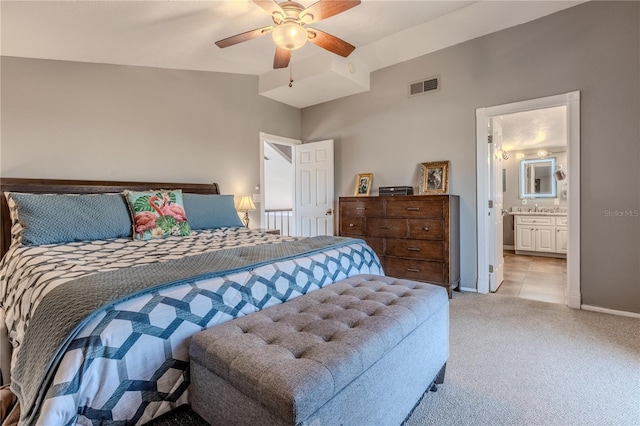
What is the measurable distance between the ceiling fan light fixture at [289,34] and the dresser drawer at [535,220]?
5.64 metres

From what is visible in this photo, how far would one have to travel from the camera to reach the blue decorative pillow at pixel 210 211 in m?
3.19

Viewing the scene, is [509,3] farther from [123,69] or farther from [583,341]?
[123,69]

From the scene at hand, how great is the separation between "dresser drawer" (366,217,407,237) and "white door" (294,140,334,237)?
3.20ft

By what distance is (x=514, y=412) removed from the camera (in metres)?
1.57

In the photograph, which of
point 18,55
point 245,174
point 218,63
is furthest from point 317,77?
point 18,55

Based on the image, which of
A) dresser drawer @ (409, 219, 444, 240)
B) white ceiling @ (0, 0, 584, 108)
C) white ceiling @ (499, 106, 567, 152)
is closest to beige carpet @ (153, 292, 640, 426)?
dresser drawer @ (409, 219, 444, 240)

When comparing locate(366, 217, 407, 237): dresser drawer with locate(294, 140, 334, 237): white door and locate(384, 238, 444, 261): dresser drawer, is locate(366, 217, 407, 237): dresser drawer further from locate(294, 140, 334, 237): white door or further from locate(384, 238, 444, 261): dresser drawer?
locate(294, 140, 334, 237): white door

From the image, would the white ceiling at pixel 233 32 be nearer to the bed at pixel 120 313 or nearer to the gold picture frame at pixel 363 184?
the gold picture frame at pixel 363 184

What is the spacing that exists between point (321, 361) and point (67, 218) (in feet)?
7.91

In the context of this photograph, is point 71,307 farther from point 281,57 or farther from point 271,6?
point 281,57

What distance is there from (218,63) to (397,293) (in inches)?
137

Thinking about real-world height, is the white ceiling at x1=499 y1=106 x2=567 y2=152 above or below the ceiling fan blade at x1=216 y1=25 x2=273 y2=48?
below

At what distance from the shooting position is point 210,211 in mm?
3309

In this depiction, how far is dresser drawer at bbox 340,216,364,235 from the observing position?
3994 mm
